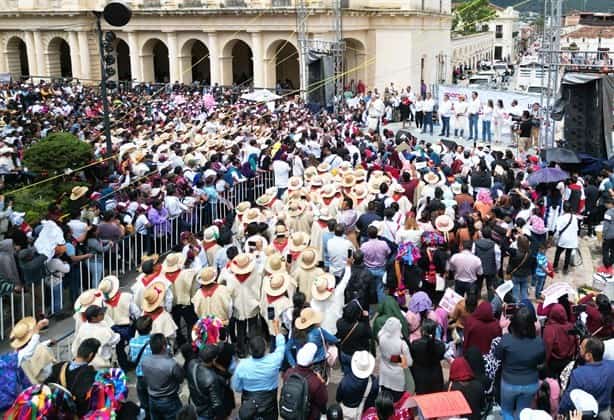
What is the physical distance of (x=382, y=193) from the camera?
476 inches

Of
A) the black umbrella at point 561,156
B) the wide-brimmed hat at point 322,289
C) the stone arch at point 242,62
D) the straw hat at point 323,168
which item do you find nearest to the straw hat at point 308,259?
the wide-brimmed hat at point 322,289

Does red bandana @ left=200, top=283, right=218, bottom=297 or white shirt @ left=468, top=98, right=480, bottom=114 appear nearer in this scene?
red bandana @ left=200, top=283, right=218, bottom=297

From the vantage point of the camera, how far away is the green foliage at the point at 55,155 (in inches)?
566

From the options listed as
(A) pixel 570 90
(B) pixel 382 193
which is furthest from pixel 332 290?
(A) pixel 570 90

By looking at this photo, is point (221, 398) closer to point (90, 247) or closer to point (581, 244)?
point (90, 247)

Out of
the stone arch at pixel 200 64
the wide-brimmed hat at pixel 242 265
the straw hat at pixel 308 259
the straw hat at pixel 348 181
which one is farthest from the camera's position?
the stone arch at pixel 200 64

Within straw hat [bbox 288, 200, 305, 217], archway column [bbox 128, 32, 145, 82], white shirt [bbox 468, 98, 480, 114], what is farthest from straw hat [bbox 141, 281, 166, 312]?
archway column [bbox 128, 32, 145, 82]

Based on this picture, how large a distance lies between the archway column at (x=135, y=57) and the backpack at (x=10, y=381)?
3648 cm

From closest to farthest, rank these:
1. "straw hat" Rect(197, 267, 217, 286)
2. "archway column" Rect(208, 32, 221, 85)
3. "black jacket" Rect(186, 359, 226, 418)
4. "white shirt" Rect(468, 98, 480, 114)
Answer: "black jacket" Rect(186, 359, 226, 418) → "straw hat" Rect(197, 267, 217, 286) → "white shirt" Rect(468, 98, 480, 114) → "archway column" Rect(208, 32, 221, 85)

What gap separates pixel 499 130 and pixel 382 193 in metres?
10.7

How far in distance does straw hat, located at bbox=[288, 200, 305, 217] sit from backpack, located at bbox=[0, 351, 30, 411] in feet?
17.8

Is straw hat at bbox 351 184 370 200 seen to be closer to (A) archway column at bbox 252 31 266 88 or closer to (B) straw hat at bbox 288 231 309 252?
(B) straw hat at bbox 288 231 309 252

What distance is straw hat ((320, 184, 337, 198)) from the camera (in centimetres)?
1180

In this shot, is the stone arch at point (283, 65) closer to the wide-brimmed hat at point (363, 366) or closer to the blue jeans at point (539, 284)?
the blue jeans at point (539, 284)
